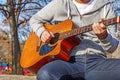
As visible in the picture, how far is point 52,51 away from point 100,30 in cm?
56

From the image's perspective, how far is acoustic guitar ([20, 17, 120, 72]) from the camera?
2.99 m

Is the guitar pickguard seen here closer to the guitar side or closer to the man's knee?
the guitar side

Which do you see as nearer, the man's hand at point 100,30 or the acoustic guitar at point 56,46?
the man's hand at point 100,30

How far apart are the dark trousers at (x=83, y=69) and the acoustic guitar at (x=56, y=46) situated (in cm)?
11

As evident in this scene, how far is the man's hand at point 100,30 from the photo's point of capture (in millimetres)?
2769

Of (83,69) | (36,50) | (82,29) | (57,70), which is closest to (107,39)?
(82,29)

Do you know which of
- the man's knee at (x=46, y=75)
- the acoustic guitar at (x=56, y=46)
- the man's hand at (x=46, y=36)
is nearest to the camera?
the man's knee at (x=46, y=75)

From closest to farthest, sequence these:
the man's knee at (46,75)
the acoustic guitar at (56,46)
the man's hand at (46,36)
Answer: the man's knee at (46,75), the acoustic guitar at (56,46), the man's hand at (46,36)

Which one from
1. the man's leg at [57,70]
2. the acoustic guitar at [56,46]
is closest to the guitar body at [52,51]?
the acoustic guitar at [56,46]

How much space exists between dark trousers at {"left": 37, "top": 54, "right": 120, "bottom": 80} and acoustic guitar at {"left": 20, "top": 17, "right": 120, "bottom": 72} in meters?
0.11

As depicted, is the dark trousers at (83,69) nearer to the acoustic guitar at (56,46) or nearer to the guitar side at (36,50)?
the acoustic guitar at (56,46)

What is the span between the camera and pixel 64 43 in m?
3.13

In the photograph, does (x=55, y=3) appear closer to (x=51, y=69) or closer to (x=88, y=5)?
(x=88, y=5)

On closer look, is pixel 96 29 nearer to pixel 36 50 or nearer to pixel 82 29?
pixel 82 29
